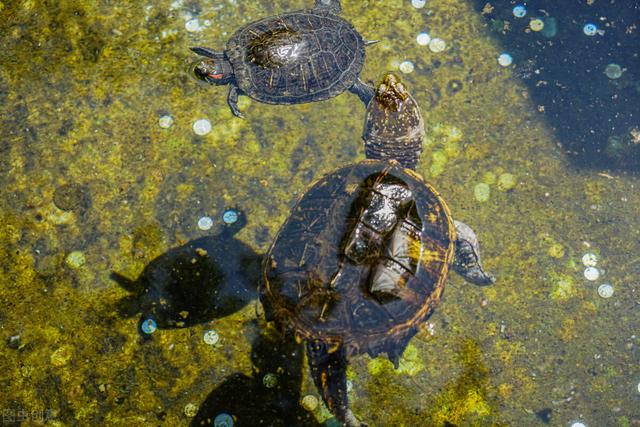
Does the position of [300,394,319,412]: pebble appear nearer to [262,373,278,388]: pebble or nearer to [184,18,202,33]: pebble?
[262,373,278,388]: pebble

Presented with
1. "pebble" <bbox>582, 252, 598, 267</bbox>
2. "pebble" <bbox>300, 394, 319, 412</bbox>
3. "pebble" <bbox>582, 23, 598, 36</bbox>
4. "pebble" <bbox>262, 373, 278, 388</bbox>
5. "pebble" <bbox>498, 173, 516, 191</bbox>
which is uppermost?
"pebble" <bbox>582, 23, 598, 36</bbox>

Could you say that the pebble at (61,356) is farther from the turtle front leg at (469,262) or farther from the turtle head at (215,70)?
the turtle front leg at (469,262)

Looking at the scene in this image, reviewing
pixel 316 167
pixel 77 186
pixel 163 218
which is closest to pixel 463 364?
pixel 316 167

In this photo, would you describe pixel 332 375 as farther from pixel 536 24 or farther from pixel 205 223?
pixel 536 24

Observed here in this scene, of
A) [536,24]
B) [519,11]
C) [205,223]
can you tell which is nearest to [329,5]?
[519,11]

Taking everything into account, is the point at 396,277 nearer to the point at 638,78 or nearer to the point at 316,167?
the point at 316,167

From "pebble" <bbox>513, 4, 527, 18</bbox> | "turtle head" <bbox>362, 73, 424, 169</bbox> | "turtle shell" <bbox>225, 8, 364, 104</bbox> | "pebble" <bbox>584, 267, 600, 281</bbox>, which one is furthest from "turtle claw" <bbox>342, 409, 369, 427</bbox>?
"pebble" <bbox>513, 4, 527, 18</bbox>
